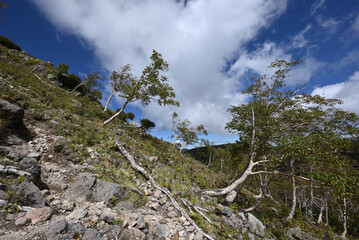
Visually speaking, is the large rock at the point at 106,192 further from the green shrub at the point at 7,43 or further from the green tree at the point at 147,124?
the green shrub at the point at 7,43

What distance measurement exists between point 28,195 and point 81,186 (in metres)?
1.67

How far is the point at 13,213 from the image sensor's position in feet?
10.7

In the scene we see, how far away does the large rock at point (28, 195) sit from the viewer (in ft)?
11.7

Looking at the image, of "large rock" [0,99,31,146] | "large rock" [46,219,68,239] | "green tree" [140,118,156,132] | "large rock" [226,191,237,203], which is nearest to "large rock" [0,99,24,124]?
"large rock" [0,99,31,146]

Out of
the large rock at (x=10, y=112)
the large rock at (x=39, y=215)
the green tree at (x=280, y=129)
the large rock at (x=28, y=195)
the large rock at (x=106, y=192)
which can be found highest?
the green tree at (x=280, y=129)

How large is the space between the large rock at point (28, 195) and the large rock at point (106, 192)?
5.06 ft

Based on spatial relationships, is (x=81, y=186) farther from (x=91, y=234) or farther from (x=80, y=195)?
(x=91, y=234)

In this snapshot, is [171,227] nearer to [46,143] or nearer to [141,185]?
[141,185]

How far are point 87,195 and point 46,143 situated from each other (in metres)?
4.05

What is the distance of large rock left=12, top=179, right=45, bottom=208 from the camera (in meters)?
3.57

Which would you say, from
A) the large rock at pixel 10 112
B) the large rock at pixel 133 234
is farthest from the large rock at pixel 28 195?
the large rock at pixel 10 112

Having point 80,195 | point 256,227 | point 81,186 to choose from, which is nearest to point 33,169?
point 81,186

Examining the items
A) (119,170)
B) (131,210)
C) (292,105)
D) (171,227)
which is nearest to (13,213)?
(131,210)

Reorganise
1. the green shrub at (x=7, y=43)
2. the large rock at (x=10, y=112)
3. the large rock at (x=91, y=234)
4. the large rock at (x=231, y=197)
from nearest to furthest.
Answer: the large rock at (x=91, y=234)
the large rock at (x=10, y=112)
the large rock at (x=231, y=197)
the green shrub at (x=7, y=43)
